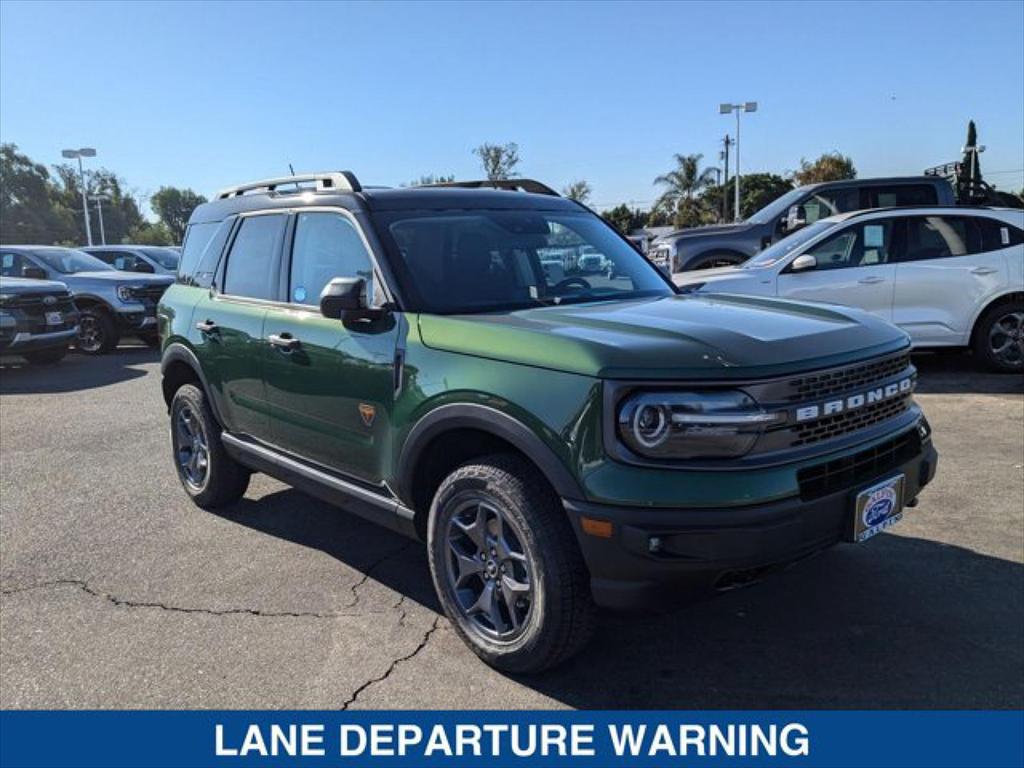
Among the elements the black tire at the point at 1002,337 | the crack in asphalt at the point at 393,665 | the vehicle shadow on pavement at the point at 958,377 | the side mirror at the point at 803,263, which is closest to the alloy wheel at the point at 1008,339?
the black tire at the point at 1002,337

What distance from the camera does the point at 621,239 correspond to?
4.62 m

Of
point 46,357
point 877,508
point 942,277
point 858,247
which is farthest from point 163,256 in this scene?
point 877,508

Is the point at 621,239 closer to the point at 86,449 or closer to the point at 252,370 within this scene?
the point at 252,370

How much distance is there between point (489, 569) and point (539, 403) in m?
0.75

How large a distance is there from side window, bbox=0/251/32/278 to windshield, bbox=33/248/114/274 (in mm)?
240

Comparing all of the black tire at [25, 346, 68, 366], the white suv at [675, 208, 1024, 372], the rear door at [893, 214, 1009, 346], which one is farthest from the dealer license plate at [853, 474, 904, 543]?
the black tire at [25, 346, 68, 366]

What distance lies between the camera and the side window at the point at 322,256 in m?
3.74

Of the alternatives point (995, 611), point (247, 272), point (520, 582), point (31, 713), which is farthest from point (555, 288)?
point (31, 713)

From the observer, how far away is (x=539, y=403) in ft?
9.20

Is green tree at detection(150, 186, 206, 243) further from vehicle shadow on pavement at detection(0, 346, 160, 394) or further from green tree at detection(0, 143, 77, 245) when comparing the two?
vehicle shadow on pavement at detection(0, 346, 160, 394)

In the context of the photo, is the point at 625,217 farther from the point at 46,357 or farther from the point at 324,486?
the point at 324,486

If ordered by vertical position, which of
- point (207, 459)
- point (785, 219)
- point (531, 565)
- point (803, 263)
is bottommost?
point (207, 459)

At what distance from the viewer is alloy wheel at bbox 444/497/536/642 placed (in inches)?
118

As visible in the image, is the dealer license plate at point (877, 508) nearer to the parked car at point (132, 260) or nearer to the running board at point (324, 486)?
the running board at point (324, 486)
